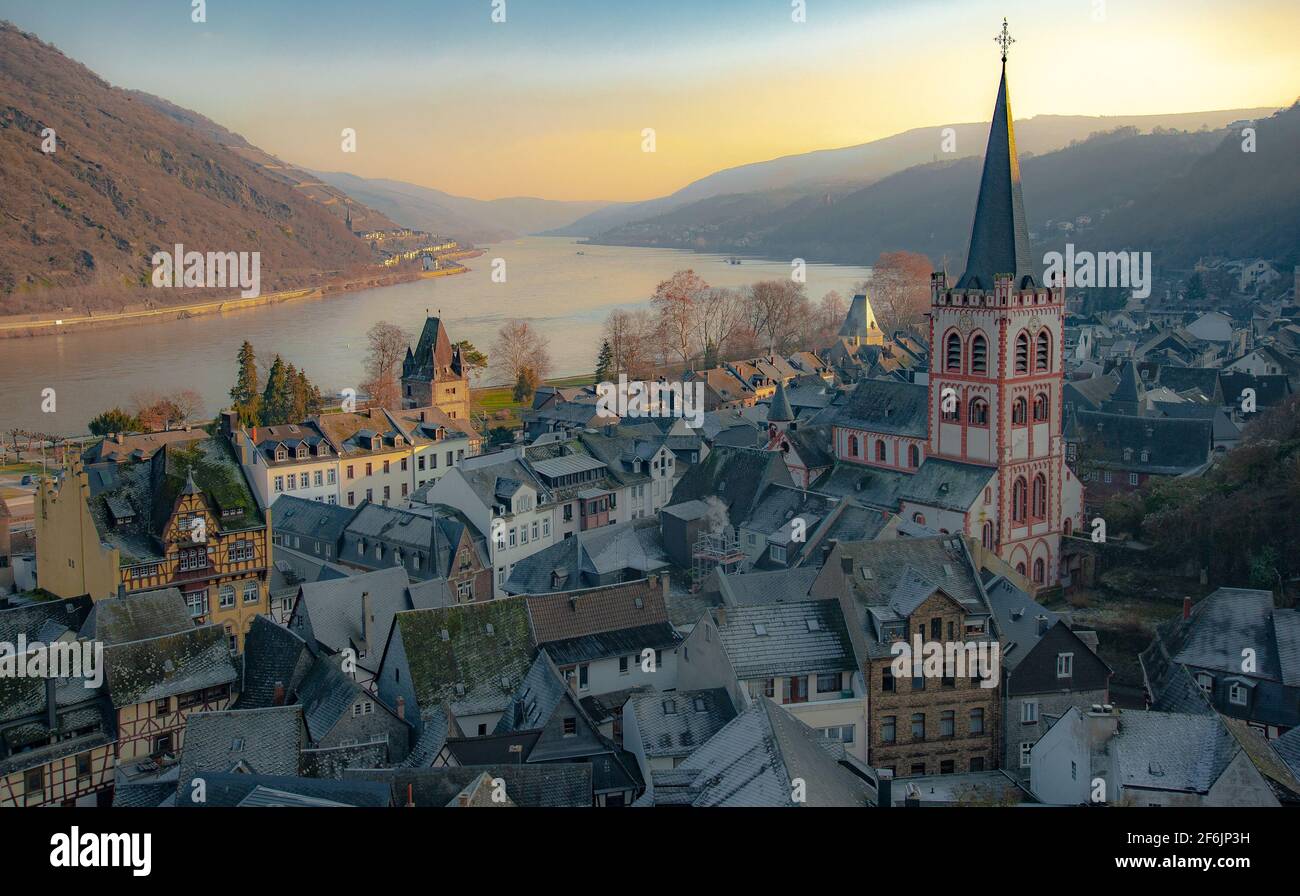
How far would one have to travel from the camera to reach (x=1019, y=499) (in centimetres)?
2062

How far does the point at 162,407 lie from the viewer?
34.2 metres

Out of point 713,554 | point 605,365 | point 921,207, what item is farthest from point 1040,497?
point 921,207

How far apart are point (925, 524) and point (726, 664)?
981 cm

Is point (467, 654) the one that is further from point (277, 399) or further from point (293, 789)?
point (277, 399)

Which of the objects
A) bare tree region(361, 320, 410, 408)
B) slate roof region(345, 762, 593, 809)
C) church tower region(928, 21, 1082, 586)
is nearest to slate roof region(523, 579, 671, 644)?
slate roof region(345, 762, 593, 809)

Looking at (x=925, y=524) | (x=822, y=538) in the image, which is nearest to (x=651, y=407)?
(x=925, y=524)

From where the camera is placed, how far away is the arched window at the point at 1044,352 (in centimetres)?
2070

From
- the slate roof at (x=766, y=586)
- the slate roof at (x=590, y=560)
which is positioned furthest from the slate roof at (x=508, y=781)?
the slate roof at (x=590, y=560)

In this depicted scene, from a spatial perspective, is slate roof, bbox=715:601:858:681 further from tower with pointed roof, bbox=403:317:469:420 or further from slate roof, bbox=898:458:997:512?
tower with pointed roof, bbox=403:317:469:420

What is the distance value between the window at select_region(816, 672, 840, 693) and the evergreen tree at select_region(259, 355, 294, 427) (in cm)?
2640

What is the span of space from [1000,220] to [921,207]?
75646 millimetres

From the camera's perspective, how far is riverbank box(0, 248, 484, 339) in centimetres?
5522

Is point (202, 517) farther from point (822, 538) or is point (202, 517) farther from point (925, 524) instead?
point (925, 524)
